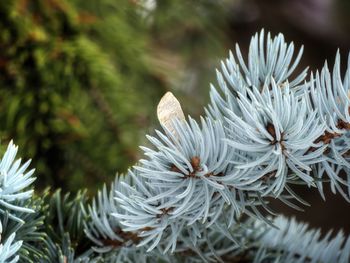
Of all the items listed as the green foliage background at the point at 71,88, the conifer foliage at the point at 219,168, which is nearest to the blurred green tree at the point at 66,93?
the green foliage background at the point at 71,88

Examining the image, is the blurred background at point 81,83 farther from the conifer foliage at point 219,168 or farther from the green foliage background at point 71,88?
the conifer foliage at point 219,168

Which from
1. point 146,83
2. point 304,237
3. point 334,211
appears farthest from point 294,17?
point 304,237

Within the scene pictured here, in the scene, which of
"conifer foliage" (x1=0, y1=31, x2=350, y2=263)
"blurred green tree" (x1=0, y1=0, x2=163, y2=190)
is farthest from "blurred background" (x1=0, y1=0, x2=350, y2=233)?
"conifer foliage" (x1=0, y1=31, x2=350, y2=263)

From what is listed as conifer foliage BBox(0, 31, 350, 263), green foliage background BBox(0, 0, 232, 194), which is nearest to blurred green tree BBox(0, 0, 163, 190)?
green foliage background BBox(0, 0, 232, 194)

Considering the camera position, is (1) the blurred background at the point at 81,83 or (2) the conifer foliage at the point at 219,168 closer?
(2) the conifer foliage at the point at 219,168

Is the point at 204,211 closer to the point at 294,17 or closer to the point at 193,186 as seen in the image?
the point at 193,186

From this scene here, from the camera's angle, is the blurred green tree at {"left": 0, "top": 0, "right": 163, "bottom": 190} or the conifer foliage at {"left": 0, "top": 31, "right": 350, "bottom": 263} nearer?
the conifer foliage at {"left": 0, "top": 31, "right": 350, "bottom": 263}

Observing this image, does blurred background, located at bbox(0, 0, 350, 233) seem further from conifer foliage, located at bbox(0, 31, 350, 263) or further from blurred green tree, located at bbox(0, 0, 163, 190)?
conifer foliage, located at bbox(0, 31, 350, 263)

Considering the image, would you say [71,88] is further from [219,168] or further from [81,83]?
[219,168]

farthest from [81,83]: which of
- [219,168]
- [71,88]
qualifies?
[219,168]

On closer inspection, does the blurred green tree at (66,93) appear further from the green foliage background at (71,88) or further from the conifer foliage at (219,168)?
the conifer foliage at (219,168)

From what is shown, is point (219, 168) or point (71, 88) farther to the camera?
point (71, 88)
